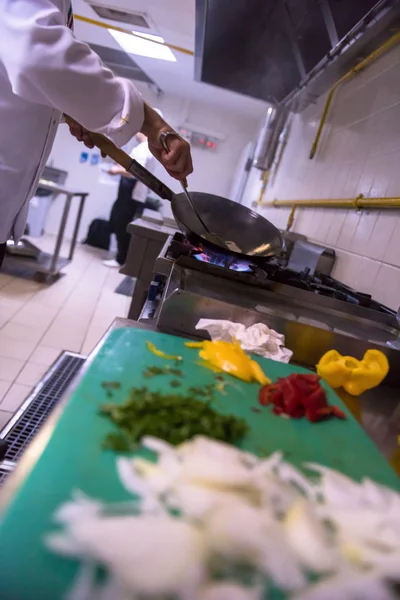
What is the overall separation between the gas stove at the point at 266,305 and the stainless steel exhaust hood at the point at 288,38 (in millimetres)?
922

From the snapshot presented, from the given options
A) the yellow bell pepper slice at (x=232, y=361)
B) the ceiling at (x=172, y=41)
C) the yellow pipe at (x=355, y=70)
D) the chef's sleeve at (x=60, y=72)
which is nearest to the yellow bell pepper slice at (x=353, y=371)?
the yellow bell pepper slice at (x=232, y=361)

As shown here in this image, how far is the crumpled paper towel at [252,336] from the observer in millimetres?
810

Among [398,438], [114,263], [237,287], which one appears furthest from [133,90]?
[114,263]

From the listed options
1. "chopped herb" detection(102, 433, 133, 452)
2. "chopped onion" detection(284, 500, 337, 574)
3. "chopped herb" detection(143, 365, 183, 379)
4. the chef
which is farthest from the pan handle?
"chopped onion" detection(284, 500, 337, 574)

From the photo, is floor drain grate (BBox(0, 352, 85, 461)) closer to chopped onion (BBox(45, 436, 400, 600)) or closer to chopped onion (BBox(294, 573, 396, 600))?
chopped onion (BBox(45, 436, 400, 600))

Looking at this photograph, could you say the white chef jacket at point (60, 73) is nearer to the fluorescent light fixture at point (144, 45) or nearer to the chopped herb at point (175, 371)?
the chopped herb at point (175, 371)

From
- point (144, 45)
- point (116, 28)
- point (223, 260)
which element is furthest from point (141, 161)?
point (223, 260)

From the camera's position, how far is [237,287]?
42.3 inches

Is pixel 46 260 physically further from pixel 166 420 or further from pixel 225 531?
pixel 225 531

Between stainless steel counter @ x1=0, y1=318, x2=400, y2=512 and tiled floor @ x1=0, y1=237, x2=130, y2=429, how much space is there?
1110 millimetres

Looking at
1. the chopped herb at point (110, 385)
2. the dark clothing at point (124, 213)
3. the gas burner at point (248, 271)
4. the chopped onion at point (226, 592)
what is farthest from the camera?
the dark clothing at point (124, 213)

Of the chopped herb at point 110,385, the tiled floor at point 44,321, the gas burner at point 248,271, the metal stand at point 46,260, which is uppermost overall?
the gas burner at point 248,271

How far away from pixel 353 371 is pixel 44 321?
212 cm

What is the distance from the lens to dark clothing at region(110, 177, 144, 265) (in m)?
4.67
